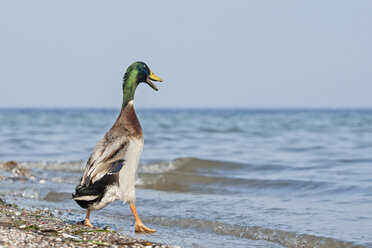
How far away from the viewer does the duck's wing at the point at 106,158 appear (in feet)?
16.2

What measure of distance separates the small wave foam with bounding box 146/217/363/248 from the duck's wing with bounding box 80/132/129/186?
170 centimetres

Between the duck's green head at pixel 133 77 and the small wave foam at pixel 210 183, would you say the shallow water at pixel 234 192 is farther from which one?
the duck's green head at pixel 133 77

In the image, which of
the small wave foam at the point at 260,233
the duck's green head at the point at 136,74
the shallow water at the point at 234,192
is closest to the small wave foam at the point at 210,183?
the shallow water at the point at 234,192

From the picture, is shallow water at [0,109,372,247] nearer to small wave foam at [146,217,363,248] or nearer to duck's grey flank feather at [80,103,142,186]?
small wave foam at [146,217,363,248]

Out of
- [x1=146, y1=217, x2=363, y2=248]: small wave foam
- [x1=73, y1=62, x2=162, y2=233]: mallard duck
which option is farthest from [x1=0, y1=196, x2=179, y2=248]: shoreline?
[x1=146, y1=217, x2=363, y2=248]: small wave foam

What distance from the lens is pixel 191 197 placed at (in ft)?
27.6

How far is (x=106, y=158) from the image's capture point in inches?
198

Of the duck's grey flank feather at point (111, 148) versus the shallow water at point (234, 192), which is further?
the shallow water at point (234, 192)

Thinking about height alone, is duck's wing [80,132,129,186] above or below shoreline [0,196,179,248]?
above

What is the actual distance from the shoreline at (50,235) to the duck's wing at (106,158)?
47cm

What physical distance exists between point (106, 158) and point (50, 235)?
912 millimetres

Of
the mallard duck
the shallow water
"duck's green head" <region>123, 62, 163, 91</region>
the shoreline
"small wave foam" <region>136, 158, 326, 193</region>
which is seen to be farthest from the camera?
"small wave foam" <region>136, 158, 326, 193</region>

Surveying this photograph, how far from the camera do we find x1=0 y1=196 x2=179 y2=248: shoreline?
4.06 m

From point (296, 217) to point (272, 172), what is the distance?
454 centimetres
